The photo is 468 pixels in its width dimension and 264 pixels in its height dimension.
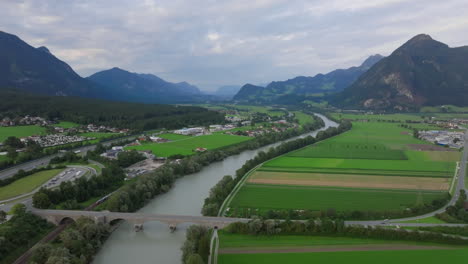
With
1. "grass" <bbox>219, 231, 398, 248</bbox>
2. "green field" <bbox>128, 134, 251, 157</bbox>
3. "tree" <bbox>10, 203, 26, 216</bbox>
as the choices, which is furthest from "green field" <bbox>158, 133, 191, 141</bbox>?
"grass" <bbox>219, 231, 398, 248</bbox>

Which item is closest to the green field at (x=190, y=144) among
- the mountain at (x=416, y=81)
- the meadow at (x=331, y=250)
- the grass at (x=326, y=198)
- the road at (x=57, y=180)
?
the road at (x=57, y=180)

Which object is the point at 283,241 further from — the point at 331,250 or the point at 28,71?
the point at 28,71

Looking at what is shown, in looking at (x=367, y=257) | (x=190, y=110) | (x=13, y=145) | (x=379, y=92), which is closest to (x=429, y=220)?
(x=367, y=257)

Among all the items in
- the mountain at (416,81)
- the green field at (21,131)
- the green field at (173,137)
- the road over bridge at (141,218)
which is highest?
the mountain at (416,81)

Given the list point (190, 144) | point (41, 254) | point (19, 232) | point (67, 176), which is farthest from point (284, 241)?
point (190, 144)

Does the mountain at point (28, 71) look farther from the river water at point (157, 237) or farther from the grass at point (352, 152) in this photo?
the grass at point (352, 152)

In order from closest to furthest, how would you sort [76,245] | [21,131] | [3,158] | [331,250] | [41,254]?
[41,254] < [76,245] < [331,250] < [3,158] < [21,131]
